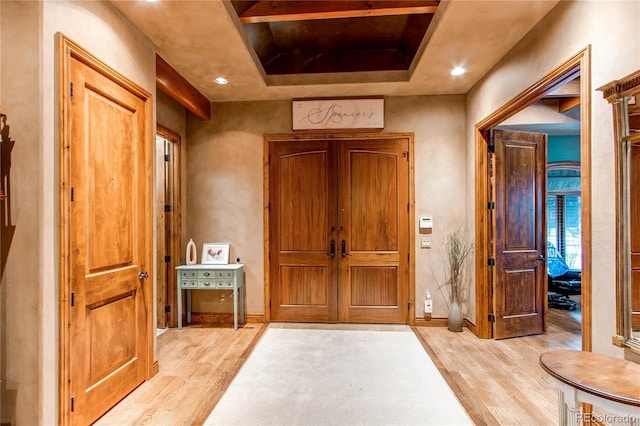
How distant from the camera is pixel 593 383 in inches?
51.9

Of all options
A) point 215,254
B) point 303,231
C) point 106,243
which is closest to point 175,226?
point 215,254

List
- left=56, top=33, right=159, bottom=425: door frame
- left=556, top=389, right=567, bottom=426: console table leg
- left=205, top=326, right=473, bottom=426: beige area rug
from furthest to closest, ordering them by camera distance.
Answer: left=205, top=326, right=473, bottom=426: beige area rug → left=56, top=33, right=159, bottom=425: door frame → left=556, top=389, right=567, bottom=426: console table leg

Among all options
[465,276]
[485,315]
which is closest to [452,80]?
[465,276]

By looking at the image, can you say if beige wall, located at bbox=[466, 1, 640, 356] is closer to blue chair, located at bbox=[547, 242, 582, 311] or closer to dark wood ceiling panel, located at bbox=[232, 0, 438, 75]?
dark wood ceiling panel, located at bbox=[232, 0, 438, 75]

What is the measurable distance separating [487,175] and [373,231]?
4.76 ft

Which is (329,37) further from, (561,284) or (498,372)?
(561,284)

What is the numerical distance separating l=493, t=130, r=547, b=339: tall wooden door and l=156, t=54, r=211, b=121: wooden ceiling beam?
346 centimetres

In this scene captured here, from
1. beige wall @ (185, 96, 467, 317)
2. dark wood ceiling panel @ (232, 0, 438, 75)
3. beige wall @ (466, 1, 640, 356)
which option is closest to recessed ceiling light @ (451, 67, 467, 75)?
dark wood ceiling panel @ (232, 0, 438, 75)

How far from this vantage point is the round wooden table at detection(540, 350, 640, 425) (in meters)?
1.23

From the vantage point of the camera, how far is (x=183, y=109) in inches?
168

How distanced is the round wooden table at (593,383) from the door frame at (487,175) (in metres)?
0.59

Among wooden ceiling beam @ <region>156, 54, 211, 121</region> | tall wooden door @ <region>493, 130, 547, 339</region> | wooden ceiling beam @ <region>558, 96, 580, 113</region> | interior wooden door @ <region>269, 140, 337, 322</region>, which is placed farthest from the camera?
interior wooden door @ <region>269, 140, 337, 322</region>

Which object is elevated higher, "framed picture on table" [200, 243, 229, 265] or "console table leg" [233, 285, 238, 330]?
"framed picture on table" [200, 243, 229, 265]

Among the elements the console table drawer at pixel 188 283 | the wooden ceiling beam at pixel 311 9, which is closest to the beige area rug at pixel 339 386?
the console table drawer at pixel 188 283
